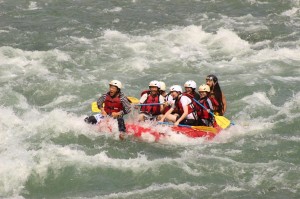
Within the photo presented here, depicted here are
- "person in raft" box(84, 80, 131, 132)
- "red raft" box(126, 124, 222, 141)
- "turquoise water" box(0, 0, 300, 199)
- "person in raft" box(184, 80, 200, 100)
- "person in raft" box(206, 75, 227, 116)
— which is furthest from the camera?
"person in raft" box(206, 75, 227, 116)

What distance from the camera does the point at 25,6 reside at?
23.5 meters

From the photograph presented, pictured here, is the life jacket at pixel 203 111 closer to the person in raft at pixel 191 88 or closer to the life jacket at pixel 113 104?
the person in raft at pixel 191 88

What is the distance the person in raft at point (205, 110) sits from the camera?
1292cm

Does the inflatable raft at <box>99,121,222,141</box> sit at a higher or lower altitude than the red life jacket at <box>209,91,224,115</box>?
lower

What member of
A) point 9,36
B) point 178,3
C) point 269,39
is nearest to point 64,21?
point 9,36

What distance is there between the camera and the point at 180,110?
12.9m

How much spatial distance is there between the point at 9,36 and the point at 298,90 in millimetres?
10058

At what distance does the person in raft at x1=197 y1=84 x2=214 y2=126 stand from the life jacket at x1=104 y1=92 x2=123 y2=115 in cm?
176

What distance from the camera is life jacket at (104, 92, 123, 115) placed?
Result: 41.4 feet

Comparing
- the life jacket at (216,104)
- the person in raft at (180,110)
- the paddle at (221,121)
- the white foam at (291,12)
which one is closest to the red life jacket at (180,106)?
the person in raft at (180,110)

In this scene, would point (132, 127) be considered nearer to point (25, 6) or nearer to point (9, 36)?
point (9, 36)

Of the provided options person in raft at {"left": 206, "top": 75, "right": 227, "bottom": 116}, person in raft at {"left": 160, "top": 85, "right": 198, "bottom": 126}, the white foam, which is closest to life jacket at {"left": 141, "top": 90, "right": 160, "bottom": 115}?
person in raft at {"left": 160, "top": 85, "right": 198, "bottom": 126}

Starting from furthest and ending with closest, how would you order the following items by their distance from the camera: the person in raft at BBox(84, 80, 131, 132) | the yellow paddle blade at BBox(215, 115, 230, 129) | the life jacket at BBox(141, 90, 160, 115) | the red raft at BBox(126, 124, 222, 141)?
the life jacket at BBox(141, 90, 160, 115) < the yellow paddle blade at BBox(215, 115, 230, 129) < the person in raft at BBox(84, 80, 131, 132) < the red raft at BBox(126, 124, 222, 141)

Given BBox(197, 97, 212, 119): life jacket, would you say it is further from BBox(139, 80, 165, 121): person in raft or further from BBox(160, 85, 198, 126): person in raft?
BBox(139, 80, 165, 121): person in raft
